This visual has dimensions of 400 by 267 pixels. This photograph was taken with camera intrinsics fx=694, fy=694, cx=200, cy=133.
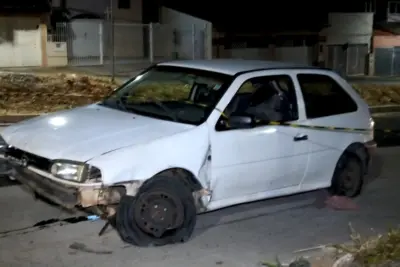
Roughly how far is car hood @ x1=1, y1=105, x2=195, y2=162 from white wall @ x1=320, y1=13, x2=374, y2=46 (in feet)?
113

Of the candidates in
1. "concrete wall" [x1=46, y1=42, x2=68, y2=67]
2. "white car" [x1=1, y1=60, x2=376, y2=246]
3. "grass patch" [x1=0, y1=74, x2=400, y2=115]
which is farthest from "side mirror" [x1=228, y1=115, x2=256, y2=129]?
"concrete wall" [x1=46, y1=42, x2=68, y2=67]

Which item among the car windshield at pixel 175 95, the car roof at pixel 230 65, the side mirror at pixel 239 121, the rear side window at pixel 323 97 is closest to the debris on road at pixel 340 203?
the rear side window at pixel 323 97

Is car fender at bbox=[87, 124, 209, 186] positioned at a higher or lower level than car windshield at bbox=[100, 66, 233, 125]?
lower

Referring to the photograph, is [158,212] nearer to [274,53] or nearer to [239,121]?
[239,121]

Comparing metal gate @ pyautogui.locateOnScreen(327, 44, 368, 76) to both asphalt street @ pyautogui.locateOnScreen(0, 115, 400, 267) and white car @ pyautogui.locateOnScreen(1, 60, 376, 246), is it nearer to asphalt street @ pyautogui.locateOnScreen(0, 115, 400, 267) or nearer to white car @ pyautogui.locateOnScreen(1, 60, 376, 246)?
asphalt street @ pyautogui.locateOnScreen(0, 115, 400, 267)

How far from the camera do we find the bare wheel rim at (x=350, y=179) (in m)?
8.42

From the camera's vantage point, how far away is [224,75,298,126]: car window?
24.4 ft

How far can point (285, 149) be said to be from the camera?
7.46m

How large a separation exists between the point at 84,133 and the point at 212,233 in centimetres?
166

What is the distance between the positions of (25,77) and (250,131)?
1524 centimetres

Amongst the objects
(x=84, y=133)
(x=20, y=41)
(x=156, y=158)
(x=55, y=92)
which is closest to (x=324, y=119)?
(x=156, y=158)

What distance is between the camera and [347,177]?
8469 millimetres

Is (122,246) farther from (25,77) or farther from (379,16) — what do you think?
(379,16)

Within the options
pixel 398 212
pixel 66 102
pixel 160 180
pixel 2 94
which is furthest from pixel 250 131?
pixel 2 94
